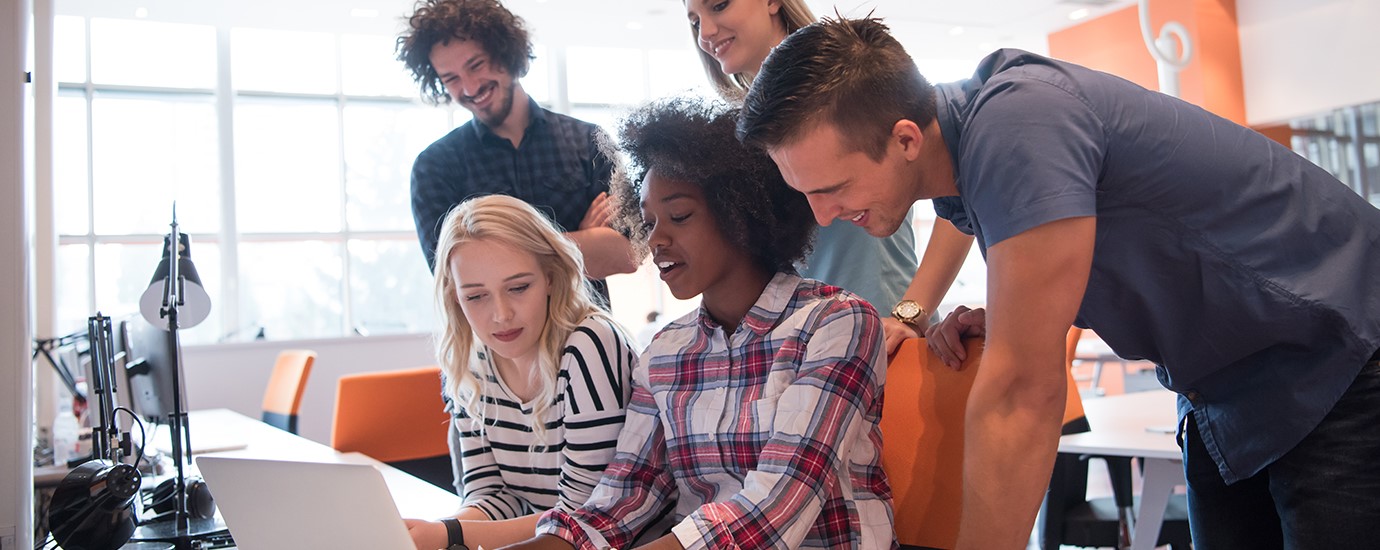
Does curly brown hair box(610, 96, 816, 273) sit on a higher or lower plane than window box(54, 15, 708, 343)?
lower

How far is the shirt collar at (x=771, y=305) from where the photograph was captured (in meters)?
1.41

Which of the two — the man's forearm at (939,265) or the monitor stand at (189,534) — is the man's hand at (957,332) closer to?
the man's forearm at (939,265)

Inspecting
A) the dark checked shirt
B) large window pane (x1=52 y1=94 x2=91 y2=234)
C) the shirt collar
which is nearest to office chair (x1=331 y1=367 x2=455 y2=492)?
the dark checked shirt

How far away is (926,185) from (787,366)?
0.33m

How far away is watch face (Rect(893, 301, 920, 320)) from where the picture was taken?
1505mm

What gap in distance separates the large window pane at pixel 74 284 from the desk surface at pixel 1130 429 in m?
7.24

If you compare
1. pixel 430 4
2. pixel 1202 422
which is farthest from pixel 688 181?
pixel 430 4

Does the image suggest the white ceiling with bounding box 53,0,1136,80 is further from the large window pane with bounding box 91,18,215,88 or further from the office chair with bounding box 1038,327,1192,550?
the office chair with bounding box 1038,327,1192,550

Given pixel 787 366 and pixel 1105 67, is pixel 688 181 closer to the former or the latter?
pixel 787 366

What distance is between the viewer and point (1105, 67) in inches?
366

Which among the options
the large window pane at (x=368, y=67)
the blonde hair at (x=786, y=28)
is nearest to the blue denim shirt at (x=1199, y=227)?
the blonde hair at (x=786, y=28)

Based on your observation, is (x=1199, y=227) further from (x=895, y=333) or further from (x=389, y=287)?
(x=389, y=287)

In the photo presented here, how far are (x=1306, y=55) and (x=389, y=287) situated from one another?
24.1 feet

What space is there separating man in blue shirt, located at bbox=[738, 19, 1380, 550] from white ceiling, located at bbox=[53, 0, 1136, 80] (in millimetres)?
6314
